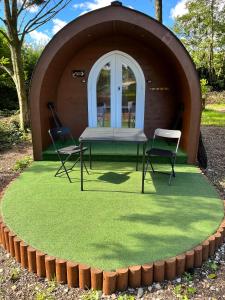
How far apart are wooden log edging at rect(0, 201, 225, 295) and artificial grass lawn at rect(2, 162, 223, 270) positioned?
94 millimetres

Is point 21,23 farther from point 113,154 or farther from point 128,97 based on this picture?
point 113,154

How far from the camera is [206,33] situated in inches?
977

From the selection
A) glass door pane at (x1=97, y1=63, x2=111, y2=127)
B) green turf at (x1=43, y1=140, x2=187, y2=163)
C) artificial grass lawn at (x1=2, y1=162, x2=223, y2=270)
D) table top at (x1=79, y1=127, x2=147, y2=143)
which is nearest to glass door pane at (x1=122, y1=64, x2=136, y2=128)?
glass door pane at (x1=97, y1=63, x2=111, y2=127)

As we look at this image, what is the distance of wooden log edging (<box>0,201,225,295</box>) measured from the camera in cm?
282

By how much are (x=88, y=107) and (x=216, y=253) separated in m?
5.09

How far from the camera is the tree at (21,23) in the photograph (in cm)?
890

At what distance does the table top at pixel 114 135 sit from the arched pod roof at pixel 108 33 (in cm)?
155

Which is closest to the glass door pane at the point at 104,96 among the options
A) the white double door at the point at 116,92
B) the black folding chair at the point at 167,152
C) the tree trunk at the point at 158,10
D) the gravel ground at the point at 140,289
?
the white double door at the point at 116,92

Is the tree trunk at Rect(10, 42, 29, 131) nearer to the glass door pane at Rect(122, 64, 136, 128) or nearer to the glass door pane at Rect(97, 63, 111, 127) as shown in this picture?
the glass door pane at Rect(97, 63, 111, 127)

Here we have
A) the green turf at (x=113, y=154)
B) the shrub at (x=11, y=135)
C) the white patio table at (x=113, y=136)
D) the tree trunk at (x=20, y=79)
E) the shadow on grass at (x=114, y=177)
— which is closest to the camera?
the white patio table at (x=113, y=136)

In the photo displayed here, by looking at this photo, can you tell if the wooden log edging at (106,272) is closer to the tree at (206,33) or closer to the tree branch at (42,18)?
the tree branch at (42,18)

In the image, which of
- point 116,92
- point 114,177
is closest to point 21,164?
point 114,177

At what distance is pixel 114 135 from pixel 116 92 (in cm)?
286

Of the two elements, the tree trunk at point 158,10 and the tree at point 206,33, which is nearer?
the tree trunk at point 158,10
